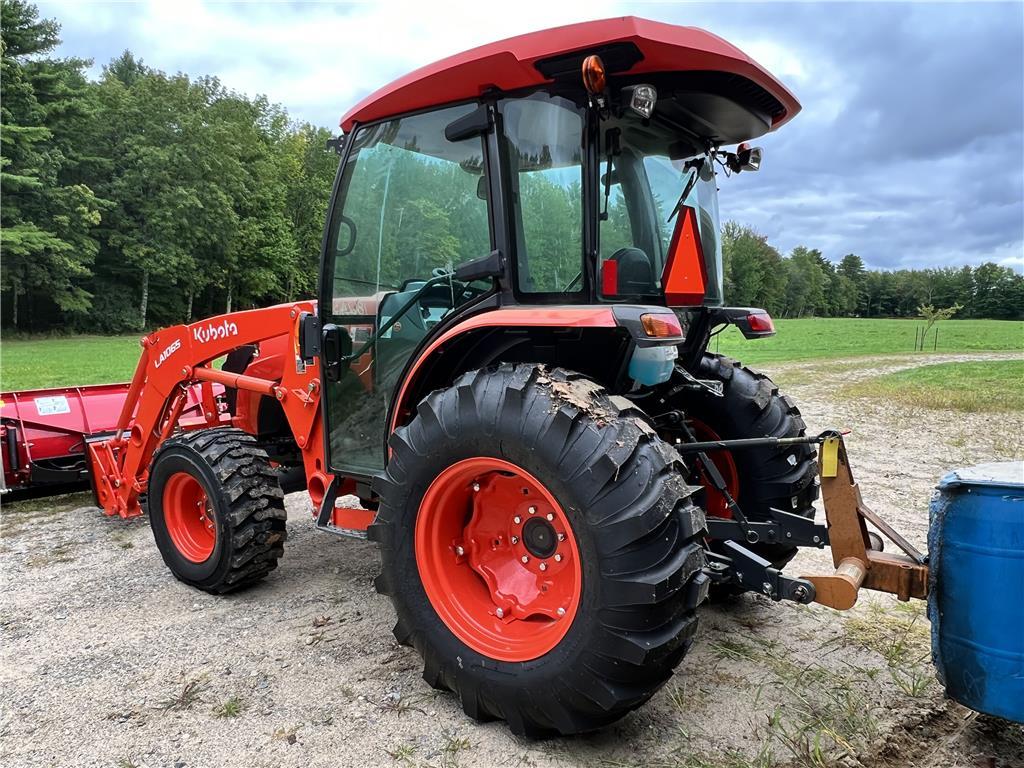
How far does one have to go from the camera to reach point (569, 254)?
9.10ft

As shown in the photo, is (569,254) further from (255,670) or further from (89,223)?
(89,223)

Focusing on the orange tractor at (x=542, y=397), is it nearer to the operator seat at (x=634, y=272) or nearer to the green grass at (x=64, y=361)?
the operator seat at (x=634, y=272)

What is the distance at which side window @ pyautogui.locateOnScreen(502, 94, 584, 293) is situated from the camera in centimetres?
273

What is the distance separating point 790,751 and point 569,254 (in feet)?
6.40

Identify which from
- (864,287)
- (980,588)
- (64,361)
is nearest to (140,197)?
(64,361)

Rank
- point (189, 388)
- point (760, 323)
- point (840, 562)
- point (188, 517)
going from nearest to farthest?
1. point (840, 562)
2. point (760, 323)
3. point (188, 517)
4. point (189, 388)

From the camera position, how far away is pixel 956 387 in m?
13.2

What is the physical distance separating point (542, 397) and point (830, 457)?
1.08 metres

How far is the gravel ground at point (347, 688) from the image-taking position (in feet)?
8.03

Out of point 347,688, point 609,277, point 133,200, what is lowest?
point 347,688

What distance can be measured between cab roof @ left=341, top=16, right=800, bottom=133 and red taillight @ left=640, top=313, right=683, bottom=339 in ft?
2.92

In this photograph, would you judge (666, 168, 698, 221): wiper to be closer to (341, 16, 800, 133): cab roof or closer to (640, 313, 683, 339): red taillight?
(341, 16, 800, 133): cab roof

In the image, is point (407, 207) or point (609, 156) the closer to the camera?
point (609, 156)

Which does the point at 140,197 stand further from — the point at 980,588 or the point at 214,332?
the point at 980,588
